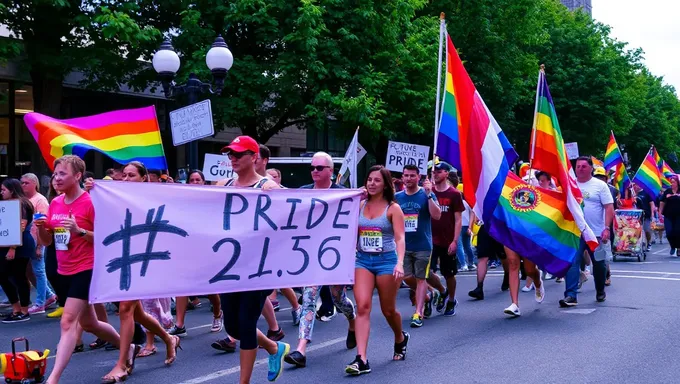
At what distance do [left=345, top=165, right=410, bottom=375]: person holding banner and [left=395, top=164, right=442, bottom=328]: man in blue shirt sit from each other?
5.73ft

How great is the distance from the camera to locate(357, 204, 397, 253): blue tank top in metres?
7.18

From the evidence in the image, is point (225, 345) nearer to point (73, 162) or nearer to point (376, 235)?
point (376, 235)

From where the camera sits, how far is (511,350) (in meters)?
8.00

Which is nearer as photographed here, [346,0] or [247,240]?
[247,240]

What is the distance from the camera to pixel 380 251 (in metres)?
7.18

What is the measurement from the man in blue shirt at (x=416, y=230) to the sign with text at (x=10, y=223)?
4.86m

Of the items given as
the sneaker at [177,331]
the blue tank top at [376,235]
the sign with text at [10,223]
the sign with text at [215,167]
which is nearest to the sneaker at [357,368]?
the blue tank top at [376,235]

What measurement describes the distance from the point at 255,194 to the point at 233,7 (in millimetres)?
16681

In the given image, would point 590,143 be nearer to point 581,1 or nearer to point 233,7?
point 233,7

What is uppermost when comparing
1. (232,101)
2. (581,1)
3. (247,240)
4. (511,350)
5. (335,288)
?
(581,1)

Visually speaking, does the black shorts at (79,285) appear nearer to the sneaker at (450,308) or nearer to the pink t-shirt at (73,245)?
the pink t-shirt at (73,245)

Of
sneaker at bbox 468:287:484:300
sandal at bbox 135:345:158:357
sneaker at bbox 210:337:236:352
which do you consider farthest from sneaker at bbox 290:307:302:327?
sneaker at bbox 468:287:484:300

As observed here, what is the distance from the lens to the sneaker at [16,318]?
10.8 metres

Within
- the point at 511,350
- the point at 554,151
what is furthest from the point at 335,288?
the point at 554,151
